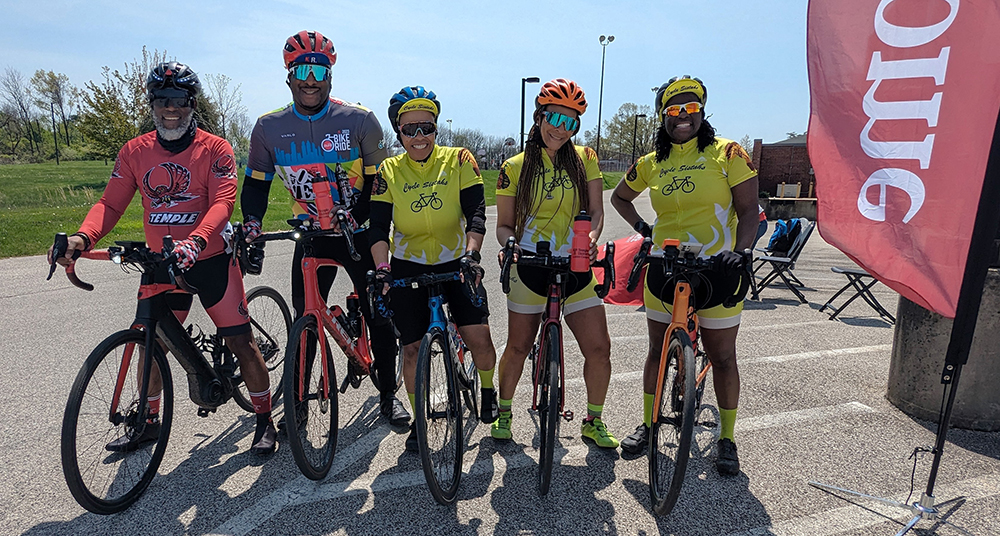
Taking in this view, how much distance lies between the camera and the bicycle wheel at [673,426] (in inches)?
110

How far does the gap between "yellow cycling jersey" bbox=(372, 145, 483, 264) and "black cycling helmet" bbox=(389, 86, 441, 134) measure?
9.6 inches

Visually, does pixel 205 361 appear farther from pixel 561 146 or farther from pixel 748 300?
pixel 748 300

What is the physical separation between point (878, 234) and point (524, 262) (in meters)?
1.87

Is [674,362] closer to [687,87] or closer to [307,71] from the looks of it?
[687,87]

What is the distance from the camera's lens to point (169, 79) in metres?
3.32

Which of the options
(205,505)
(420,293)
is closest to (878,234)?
(420,293)

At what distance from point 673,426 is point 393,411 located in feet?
6.63

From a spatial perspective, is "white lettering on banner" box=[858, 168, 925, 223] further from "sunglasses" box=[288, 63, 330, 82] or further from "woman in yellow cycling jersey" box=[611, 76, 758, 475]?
"sunglasses" box=[288, 63, 330, 82]

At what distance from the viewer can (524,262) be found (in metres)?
3.19

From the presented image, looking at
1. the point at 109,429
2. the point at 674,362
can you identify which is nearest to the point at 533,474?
the point at 674,362

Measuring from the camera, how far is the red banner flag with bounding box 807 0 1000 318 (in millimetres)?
2625

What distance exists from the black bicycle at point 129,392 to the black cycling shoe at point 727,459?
3.22m

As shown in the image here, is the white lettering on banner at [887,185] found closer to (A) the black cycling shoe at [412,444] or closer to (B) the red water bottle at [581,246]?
(B) the red water bottle at [581,246]

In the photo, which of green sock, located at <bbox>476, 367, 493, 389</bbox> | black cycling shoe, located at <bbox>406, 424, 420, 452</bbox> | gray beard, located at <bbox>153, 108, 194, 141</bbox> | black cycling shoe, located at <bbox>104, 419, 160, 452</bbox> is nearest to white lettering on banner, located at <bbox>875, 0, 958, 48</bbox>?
green sock, located at <bbox>476, 367, 493, 389</bbox>
